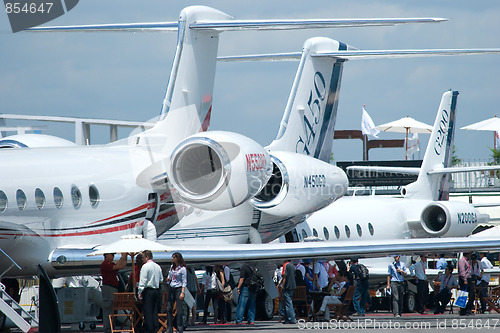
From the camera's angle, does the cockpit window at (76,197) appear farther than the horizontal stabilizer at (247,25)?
No

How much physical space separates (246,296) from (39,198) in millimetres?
5179

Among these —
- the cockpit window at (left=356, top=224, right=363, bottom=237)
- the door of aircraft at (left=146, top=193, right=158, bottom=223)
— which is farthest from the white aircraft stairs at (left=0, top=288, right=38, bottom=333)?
the cockpit window at (left=356, top=224, right=363, bottom=237)

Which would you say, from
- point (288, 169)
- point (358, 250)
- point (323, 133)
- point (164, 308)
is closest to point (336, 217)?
point (323, 133)

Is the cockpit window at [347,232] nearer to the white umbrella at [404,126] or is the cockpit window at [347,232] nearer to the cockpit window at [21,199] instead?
the cockpit window at [21,199]

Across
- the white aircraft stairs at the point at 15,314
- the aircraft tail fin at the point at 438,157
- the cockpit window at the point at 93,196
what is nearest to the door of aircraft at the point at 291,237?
the cockpit window at the point at 93,196

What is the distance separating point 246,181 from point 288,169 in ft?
8.42

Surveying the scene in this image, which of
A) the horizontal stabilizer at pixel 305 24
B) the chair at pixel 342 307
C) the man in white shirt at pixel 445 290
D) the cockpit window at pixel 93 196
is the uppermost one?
the horizontal stabilizer at pixel 305 24

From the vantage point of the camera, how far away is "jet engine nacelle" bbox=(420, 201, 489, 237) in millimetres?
27578

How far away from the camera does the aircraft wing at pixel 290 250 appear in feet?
49.2

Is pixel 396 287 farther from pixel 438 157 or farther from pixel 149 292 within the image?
pixel 438 157

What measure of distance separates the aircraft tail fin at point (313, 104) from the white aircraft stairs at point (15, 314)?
8645mm

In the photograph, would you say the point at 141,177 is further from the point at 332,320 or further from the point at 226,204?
the point at 332,320

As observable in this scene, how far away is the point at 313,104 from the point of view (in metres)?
22.0

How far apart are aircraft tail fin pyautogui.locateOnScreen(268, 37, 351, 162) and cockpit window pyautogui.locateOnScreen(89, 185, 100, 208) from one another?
20.0ft
